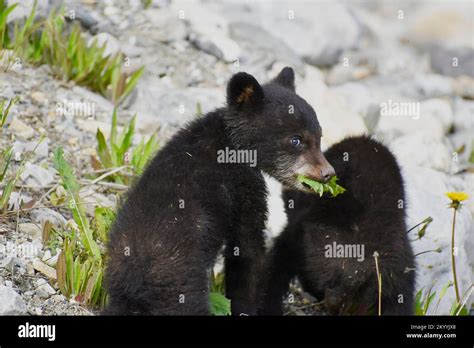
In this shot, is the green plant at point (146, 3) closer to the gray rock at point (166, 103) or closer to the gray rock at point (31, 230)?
the gray rock at point (166, 103)

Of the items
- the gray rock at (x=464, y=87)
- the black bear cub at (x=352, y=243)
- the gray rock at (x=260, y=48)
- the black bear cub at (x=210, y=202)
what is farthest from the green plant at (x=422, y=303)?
the gray rock at (x=464, y=87)

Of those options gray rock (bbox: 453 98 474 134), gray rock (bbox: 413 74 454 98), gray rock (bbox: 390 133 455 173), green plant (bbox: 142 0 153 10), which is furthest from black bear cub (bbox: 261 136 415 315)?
gray rock (bbox: 413 74 454 98)

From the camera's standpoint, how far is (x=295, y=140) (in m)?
7.68

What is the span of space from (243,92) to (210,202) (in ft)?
4.02

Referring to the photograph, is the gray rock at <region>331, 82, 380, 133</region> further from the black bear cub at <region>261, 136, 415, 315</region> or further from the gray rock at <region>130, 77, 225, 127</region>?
the black bear cub at <region>261, 136, 415, 315</region>

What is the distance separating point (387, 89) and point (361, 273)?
7.53m

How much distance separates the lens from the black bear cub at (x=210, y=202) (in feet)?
21.5

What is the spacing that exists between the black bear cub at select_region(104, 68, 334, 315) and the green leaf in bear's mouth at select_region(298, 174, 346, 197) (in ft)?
0.26

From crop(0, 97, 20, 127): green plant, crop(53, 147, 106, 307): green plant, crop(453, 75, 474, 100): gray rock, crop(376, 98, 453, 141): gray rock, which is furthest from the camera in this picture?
crop(453, 75, 474, 100): gray rock

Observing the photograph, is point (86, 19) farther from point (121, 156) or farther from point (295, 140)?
point (295, 140)

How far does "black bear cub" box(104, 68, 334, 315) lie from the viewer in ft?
21.5

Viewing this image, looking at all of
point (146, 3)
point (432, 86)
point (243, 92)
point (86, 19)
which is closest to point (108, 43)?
point (86, 19)
